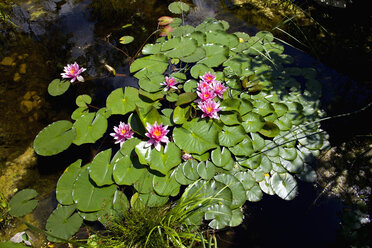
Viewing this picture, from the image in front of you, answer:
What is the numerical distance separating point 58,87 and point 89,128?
1.03 meters

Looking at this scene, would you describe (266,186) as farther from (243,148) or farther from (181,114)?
(181,114)

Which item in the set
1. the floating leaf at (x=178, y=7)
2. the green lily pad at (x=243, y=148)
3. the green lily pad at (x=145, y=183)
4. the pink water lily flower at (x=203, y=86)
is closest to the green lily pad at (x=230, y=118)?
the green lily pad at (x=243, y=148)

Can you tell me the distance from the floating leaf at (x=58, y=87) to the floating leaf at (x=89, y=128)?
2.36ft

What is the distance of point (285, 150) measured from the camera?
2.46 metres

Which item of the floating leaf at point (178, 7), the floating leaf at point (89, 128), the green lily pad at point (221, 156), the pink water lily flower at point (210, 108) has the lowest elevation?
the green lily pad at point (221, 156)

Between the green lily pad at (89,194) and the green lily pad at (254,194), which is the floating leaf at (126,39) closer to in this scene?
the green lily pad at (89,194)

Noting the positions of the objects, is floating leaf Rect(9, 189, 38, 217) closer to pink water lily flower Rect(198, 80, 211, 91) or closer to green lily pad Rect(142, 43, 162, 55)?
pink water lily flower Rect(198, 80, 211, 91)

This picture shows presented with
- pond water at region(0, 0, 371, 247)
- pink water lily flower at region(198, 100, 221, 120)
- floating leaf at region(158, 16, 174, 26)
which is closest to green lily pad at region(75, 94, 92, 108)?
pond water at region(0, 0, 371, 247)

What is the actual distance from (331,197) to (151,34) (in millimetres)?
3536

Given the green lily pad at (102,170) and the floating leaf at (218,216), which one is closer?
the floating leaf at (218,216)

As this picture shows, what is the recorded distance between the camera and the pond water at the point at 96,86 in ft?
6.90

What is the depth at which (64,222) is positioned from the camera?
6.77 ft

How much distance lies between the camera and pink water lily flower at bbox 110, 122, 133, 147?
2.42 m

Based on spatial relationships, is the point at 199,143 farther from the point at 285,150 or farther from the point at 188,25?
the point at 188,25
